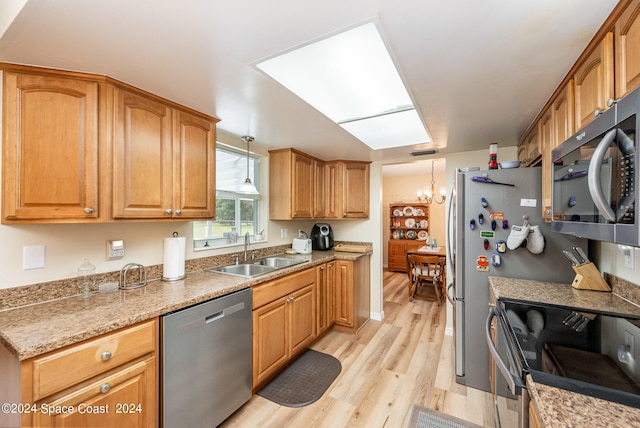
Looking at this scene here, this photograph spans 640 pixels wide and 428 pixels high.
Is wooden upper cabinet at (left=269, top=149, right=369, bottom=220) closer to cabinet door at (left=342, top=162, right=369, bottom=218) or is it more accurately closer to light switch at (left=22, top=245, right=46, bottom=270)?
cabinet door at (left=342, top=162, right=369, bottom=218)

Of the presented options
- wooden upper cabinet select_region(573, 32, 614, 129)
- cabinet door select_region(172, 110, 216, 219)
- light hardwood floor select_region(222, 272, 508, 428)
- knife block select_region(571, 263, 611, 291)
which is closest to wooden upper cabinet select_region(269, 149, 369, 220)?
cabinet door select_region(172, 110, 216, 219)

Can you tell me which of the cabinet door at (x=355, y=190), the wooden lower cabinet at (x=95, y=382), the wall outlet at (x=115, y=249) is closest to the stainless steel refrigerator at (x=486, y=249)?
the cabinet door at (x=355, y=190)

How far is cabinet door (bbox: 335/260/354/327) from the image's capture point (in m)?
3.03

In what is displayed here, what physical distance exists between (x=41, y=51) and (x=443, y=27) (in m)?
1.70

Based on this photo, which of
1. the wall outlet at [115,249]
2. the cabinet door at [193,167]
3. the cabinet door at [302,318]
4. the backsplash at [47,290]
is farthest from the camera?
the cabinet door at [302,318]

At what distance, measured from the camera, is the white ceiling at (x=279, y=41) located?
37.2 inches

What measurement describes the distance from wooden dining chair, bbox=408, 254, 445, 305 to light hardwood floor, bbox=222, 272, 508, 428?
1084mm

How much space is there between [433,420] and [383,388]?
16.2 inches

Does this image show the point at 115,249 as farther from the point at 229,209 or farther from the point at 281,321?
the point at 281,321

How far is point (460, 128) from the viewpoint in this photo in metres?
2.21

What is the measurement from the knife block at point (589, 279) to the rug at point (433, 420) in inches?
43.7

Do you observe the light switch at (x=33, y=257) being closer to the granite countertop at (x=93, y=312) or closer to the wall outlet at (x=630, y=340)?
the granite countertop at (x=93, y=312)

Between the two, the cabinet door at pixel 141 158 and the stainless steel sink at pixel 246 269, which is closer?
the cabinet door at pixel 141 158

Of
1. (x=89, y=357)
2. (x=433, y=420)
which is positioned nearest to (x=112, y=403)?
(x=89, y=357)
